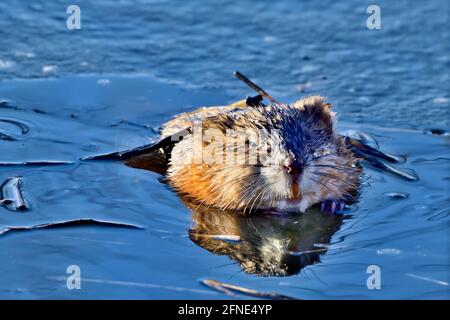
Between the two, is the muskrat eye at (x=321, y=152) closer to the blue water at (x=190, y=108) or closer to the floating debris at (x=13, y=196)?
the blue water at (x=190, y=108)

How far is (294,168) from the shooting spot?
516cm

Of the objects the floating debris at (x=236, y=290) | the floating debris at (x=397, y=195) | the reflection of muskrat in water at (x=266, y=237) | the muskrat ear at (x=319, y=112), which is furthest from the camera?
the muskrat ear at (x=319, y=112)

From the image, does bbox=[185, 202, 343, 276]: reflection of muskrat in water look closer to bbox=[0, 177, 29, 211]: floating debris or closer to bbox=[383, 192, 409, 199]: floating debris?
bbox=[383, 192, 409, 199]: floating debris

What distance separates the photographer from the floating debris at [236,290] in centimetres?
441

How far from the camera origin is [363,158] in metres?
6.37

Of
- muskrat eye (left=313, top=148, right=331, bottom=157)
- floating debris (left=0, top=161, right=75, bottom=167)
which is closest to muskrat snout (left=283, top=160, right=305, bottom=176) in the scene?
muskrat eye (left=313, top=148, right=331, bottom=157)

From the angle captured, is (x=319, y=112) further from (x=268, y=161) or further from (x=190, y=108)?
(x=190, y=108)

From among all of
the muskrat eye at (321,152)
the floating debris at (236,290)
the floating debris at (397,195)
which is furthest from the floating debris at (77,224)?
the floating debris at (397,195)

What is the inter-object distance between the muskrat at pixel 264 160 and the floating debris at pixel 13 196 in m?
0.88

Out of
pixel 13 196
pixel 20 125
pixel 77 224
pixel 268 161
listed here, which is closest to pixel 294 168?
pixel 268 161

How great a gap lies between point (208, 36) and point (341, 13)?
1482 millimetres

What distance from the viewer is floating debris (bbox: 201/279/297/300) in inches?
174

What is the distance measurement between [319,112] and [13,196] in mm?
2200

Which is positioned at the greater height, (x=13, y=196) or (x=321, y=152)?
(x=321, y=152)
